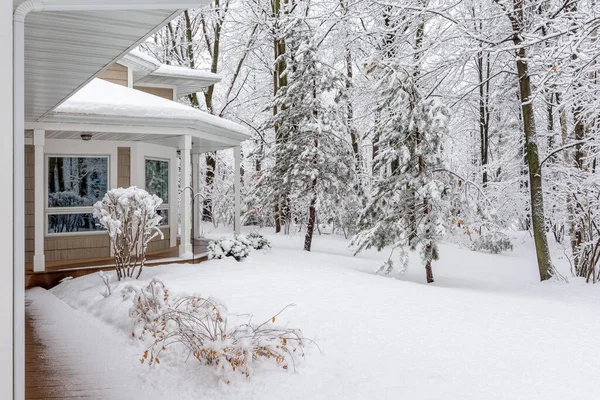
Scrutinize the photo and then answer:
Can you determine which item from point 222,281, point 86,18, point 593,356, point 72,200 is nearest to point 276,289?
point 222,281

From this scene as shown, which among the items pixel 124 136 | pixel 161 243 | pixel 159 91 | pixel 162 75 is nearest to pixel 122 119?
pixel 124 136

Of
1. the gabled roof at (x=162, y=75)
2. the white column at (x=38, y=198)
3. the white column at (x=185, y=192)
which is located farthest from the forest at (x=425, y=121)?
the white column at (x=38, y=198)

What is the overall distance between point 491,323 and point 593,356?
125 cm

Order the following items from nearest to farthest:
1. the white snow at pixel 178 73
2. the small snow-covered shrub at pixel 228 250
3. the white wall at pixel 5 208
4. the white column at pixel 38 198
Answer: the white wall at pixel 5 208 → the white column at pixel 38 198 → the small snow-covered shrub at pixel 228 250 → the white snow at pixel 178 73

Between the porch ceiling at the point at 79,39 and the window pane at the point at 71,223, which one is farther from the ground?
the porch ceiling at the point at 79,39

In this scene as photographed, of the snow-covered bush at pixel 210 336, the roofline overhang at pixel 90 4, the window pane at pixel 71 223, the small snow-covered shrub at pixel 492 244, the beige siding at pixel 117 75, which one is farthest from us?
the small snow-covered shrub at pixel 492 244

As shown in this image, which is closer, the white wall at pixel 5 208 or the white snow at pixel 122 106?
the white wall at pixel 5 208

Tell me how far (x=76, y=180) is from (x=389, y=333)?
295 inches

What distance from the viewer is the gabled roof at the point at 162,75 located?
12.0 meters

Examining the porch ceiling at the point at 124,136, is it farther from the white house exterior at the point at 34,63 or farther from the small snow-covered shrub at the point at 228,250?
the white house exterior at the point at 34,63

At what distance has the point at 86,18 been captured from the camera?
3.92m

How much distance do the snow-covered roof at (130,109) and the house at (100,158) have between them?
0.05 ft

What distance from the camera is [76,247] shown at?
10.6 metres

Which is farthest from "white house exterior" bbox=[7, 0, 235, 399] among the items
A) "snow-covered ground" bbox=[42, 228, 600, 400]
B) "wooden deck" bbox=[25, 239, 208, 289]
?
"wooden deck" bbox=[25, 239, 208, 289]
